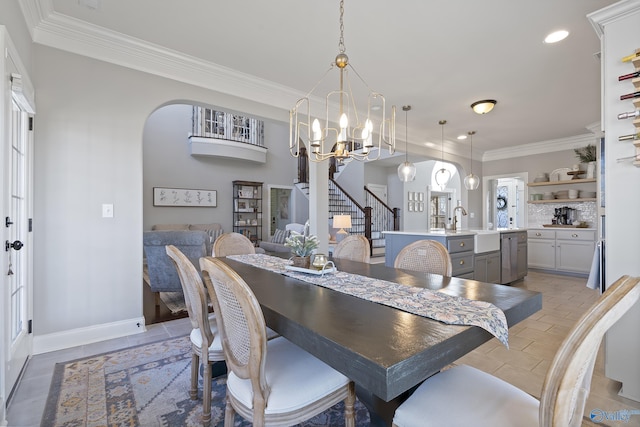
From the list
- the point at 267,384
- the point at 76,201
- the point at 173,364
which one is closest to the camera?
the point at 267,384

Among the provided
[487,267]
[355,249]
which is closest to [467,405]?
[355,249]

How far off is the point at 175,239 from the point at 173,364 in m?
1.79

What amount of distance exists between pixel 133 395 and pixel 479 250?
13.6 feet

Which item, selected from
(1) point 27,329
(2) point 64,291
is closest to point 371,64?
(2) point 64,291

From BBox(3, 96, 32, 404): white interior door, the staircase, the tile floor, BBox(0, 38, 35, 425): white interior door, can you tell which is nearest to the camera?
BBox(0, 38, 35, 425): white interior door

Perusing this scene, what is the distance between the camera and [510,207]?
9984mm

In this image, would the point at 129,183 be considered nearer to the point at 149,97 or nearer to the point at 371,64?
the point at 149,97

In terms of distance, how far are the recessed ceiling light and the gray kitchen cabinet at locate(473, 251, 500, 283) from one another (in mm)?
2575

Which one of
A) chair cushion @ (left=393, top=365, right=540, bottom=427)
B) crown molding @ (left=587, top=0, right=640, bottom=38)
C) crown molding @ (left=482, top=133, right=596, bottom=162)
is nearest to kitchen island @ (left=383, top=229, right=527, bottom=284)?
crown molding @ (left=587, top=0, right=640, bottom=38)

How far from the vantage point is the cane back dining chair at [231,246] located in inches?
114

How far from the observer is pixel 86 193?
2.70 metres

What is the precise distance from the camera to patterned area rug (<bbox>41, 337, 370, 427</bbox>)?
1.68 meters

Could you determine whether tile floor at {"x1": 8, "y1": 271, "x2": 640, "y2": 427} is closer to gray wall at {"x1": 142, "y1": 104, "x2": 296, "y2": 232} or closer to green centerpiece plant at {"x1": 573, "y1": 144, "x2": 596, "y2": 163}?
green centerpiece plant at {"x1": 573, "y1": 144, "x2": 596, "y2": 163}

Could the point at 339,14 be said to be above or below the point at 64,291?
above
